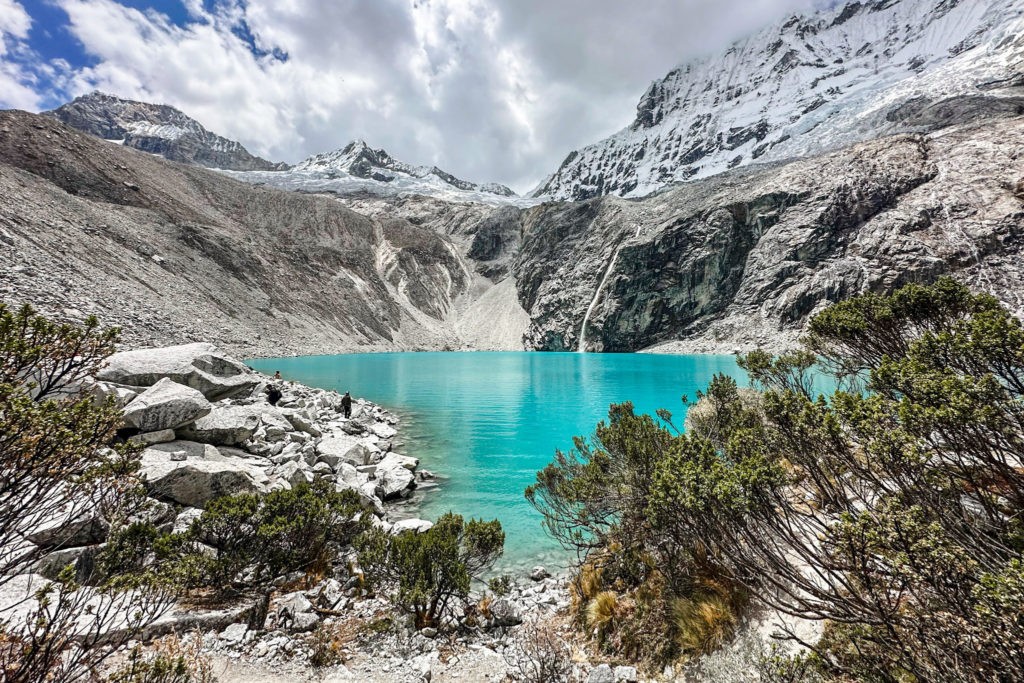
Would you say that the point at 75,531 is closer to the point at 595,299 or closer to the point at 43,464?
the point at 43,464

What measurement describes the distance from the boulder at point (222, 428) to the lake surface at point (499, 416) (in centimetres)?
539

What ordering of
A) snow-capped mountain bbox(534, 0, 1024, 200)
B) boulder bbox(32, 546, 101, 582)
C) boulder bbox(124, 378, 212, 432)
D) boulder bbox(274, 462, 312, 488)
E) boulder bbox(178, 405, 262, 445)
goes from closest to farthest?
boulder bbox(32, 546, 101, 582), boulder bbox(124, 378, 212, 432), boulder bbox(274, 462, 312, 488), boulder bbox(178, 405, 262, 445), snow-capped mountain bbox(534, 0, 1024, 200)

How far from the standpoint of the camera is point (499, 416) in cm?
2392

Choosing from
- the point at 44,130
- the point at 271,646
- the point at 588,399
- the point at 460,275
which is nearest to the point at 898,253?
the point at 588,399

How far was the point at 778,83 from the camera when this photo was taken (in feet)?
542

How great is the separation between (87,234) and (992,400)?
233 feet

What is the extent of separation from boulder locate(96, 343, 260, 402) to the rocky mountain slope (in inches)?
1208

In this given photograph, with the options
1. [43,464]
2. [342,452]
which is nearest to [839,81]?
[342,452]

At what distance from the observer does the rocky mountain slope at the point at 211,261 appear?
40.8m

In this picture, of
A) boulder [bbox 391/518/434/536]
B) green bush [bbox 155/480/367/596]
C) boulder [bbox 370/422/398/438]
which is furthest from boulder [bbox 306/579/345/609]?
boulder [bbox 370/422/398/438]

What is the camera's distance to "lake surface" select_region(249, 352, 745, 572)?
11461 millimetres

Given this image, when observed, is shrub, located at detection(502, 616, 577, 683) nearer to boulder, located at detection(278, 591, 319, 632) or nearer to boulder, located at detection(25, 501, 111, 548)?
boulder, located at detection(278, 591, 319, 632)

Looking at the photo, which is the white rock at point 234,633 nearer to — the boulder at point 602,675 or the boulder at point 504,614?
the boulder at point 504,614

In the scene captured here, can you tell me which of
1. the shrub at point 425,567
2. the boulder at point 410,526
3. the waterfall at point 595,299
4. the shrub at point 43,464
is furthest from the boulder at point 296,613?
the waterfall at point 595,299
